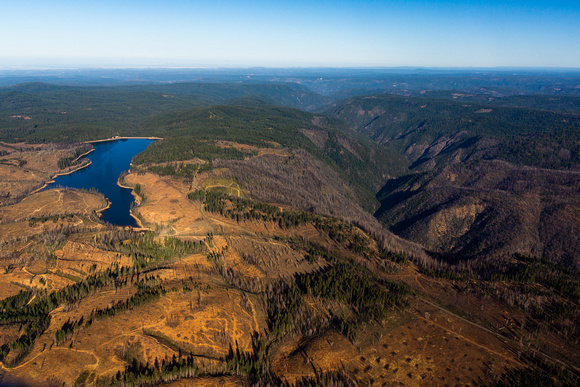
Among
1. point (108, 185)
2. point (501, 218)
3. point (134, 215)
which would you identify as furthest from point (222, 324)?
point (108, 185)

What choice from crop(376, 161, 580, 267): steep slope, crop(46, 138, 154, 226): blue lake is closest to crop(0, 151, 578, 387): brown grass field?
crop(46, 138, 154, 226): blue lake

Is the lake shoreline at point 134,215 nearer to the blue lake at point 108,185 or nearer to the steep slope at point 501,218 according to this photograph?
the blue lake at point 108,185

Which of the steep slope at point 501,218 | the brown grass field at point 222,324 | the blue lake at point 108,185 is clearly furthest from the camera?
the steep slope at point 501,218

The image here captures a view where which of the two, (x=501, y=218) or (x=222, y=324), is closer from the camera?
(x=222, y=324)

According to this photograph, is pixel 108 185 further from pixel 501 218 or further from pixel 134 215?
pixel 501 218

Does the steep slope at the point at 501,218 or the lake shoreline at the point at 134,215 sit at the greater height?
the lake shoreline at the point at 134,215

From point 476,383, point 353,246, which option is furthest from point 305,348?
point 353,246

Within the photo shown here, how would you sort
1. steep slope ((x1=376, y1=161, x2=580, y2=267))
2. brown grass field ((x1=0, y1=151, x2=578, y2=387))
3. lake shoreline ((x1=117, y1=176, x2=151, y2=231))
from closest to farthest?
1. brown grass field ((x1=0, y1=151, x2=578, y2=387))
2. lake shoreline ((x1=117, y1=176, x2=151, y2=231))
3. steep slope ((x1=376, y1=161, x2=580, y2=267))

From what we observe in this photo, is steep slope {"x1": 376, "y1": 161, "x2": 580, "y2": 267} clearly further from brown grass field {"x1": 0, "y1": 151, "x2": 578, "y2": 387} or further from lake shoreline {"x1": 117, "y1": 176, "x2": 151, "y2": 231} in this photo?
lake shoreline {"x1": 117, "y1": 176, "x2": 151, "y2": 231}

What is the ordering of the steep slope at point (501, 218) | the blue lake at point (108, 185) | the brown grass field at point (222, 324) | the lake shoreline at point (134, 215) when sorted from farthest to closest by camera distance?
1. the steep slope at point (501, 218)
2. the blue lake at point (108, 185)
3. the lake shoreline at point (134, 215)
4. the brown grass field at point (222, 324)

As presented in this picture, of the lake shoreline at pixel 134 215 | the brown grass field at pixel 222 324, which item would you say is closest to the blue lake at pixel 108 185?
the lake shoreline at pixel 134 215

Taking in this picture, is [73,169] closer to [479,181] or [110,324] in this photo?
[110,324]
